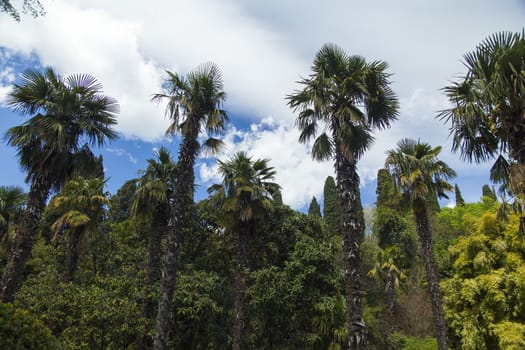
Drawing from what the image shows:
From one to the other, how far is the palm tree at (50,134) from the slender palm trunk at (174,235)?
2572mm

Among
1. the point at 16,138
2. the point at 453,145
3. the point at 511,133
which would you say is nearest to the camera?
the point at 511,133

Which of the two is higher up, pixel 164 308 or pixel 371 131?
pixel 371 131

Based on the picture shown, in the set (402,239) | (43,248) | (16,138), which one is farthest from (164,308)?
(402,239)

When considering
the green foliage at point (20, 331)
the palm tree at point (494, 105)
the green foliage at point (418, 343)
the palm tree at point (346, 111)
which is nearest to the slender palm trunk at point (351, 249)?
the palm tree at point (346, 111)

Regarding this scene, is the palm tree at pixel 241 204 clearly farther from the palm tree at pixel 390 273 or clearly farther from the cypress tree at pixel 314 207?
the cypress tree at pixel 314 207

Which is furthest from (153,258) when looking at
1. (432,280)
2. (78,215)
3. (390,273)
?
(390,273)

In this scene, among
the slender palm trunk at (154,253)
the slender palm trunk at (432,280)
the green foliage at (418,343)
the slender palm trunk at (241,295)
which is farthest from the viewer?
the green foliage at (418,343)

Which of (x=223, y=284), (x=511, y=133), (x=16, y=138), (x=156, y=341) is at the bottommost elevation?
(x=156, y=341)

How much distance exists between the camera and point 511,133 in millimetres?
6914

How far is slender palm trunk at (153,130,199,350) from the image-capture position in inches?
420

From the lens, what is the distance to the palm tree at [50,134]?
30.7ft

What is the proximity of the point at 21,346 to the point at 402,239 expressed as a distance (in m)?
29.0

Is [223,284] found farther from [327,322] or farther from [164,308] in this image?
[164,308]

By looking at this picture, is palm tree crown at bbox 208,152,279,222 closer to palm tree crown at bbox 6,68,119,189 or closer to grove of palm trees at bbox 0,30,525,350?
grove of palm trees at bbox 0,30,525,350
